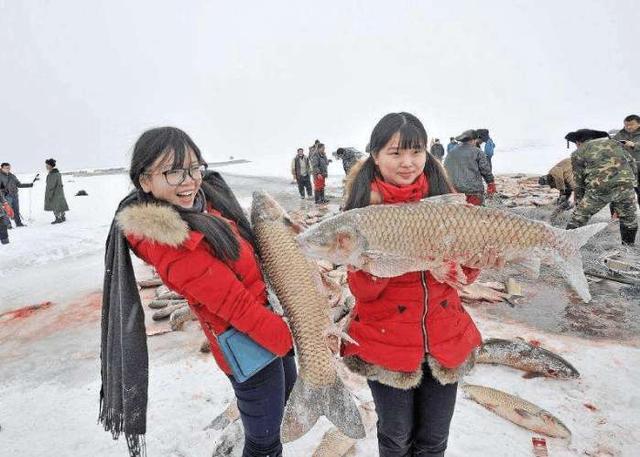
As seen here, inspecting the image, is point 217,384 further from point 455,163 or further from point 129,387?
point 455,163

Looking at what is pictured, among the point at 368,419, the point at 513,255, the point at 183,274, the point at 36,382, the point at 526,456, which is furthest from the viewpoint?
the point at 36,382

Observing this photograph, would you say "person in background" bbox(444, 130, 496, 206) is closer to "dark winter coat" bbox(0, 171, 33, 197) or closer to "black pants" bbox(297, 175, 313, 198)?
"black pants" bbox(297, 175, 313, 198)

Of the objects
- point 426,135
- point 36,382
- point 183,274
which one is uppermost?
point 426,135

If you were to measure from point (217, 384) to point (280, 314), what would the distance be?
2.04 meters

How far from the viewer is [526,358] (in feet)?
11.4

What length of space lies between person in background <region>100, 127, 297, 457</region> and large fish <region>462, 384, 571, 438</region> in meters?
1.78

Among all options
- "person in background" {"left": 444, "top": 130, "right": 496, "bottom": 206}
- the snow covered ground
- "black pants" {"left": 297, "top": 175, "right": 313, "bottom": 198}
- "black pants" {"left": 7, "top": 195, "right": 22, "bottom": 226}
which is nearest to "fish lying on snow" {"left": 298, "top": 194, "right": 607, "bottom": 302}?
the snow covered ground

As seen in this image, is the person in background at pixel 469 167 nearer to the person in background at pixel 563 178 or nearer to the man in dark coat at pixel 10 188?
the person in background at pixel 563 178

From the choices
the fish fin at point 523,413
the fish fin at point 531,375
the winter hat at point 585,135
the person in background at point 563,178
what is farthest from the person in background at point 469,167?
the fish fin at point 523,413

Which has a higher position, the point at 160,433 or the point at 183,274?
the point at 183,274

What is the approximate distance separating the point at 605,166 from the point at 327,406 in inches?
266

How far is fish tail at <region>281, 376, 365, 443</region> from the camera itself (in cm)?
197

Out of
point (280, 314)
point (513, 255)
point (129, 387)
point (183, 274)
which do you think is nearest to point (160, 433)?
point (129, 387)

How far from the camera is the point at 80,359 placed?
4414mm
